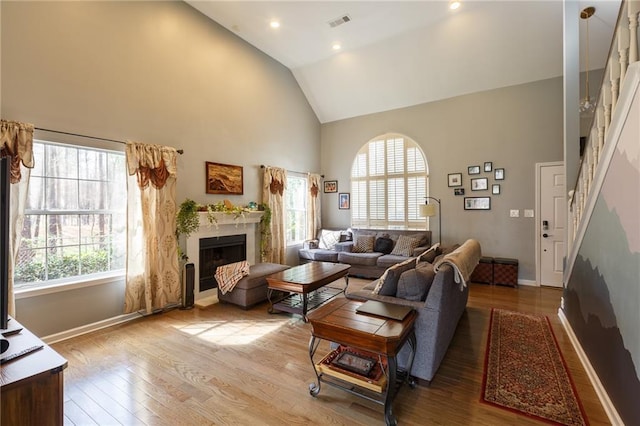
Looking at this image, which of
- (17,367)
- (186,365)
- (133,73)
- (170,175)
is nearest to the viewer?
(17,367)

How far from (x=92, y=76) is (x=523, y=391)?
5086 mm

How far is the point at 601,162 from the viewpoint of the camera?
2.14 metres

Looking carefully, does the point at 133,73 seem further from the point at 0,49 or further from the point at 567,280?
the point at 567,280

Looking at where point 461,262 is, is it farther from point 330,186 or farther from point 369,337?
point 330,186

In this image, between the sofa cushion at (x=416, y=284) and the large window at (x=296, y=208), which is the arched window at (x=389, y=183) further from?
the sofa cushion at (x=416, y=284)

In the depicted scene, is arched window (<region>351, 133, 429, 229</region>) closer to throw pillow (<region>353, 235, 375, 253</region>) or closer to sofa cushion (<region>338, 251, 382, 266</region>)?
throw pillow (<region>353, 235, 375, 253</region>)

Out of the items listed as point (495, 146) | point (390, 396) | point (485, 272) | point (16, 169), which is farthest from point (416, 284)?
point (495, 146)

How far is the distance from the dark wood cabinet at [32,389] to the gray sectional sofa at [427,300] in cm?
198

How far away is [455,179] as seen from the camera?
564 cm

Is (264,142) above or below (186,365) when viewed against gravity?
above

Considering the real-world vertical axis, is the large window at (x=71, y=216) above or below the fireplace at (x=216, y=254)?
above

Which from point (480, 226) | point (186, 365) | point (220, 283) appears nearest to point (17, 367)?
point (186, 365)

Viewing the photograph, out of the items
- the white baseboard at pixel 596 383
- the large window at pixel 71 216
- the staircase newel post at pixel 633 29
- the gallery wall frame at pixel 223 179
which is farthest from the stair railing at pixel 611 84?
the large window at pixel 71 216

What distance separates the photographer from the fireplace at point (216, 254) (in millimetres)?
4496
